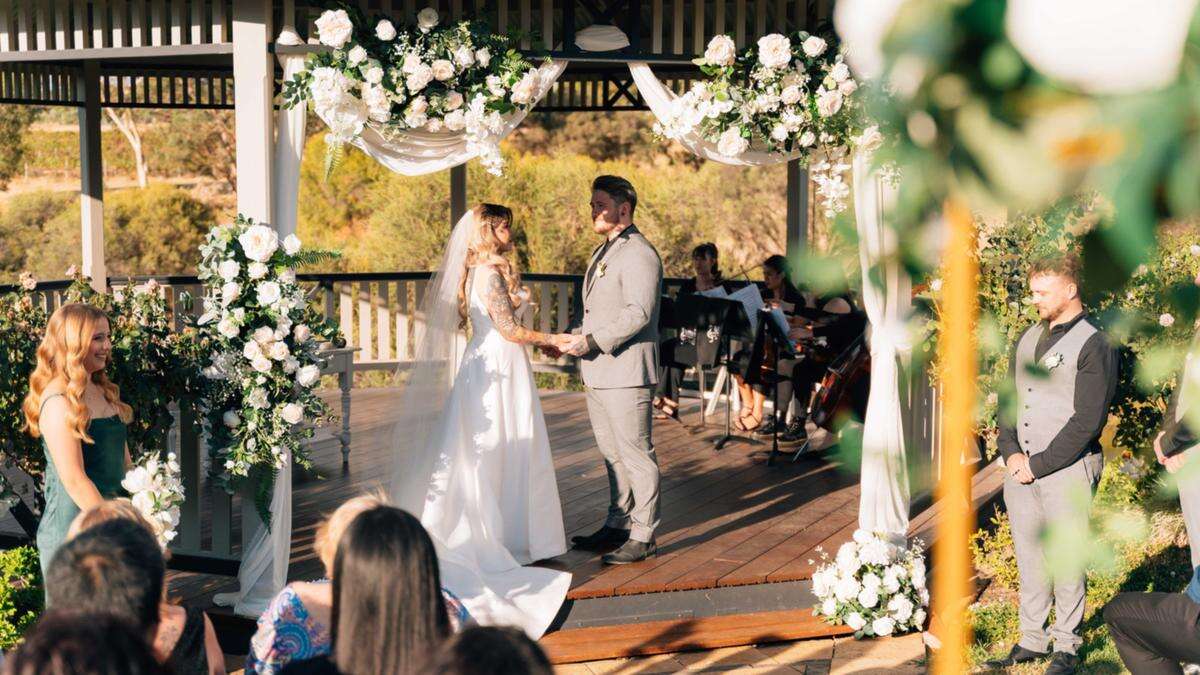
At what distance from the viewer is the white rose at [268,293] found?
19.8 feet

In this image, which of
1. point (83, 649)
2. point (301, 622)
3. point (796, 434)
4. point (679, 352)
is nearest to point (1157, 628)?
point (301, 622)

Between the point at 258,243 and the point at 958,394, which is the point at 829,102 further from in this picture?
the point at 958,394

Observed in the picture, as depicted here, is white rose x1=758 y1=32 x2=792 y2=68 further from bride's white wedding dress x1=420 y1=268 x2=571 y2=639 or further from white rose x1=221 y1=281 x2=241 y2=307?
white rose x1=221 y1=281 x2=241 y2=307

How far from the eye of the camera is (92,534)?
3029mm

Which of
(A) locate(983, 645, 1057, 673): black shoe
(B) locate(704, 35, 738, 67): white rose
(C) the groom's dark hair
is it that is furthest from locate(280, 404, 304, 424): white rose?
(A) locate(983, 645, 1057, 673): black shoe

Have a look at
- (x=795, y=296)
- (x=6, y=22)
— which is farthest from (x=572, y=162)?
(x=6, y=22)

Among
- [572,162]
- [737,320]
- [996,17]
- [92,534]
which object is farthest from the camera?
[572,162]

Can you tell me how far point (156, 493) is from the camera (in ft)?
17.8

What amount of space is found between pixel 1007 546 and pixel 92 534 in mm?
5626

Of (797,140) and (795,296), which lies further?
(795,296)

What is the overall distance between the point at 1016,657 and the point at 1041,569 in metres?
0.45

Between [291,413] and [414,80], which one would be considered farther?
[414,80]

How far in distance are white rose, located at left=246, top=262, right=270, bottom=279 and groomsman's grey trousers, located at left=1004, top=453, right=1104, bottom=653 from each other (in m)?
3.44

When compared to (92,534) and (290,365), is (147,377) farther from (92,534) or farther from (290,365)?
(92,534)
